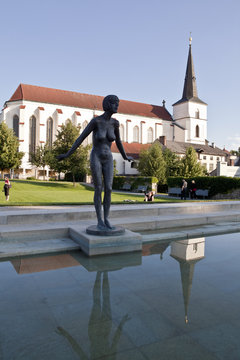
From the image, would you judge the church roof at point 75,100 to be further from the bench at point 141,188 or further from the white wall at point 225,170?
the bench at point 141,188

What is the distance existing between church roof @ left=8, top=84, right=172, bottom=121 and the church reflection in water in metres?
62.2

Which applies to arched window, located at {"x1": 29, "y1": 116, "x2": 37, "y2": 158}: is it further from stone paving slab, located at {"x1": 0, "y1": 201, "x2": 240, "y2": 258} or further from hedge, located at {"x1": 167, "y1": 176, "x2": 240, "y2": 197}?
stone paving slab, located at {"x1": 0, "y1": 201, "x2": 240, "y2": 258}

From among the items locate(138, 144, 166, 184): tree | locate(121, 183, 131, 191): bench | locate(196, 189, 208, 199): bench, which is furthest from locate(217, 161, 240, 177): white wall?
locate(196, 189, 208, 199): bench

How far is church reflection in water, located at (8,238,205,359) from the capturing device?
223 cm

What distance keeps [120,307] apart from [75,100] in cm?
6954

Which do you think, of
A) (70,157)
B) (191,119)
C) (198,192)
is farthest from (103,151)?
(191,119)

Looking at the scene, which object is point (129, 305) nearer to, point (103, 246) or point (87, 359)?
point (87, 359)

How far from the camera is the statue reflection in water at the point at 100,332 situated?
2.09 metres

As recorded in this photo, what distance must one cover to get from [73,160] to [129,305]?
110 ft

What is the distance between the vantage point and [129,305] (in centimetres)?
285

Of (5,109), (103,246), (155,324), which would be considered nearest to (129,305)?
(155,324)

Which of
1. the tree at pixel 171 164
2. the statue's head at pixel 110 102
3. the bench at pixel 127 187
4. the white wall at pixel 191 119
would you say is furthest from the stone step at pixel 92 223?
the white wall at pixel 191 119

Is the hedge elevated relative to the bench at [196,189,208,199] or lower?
elevated

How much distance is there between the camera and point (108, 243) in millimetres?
4855
